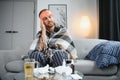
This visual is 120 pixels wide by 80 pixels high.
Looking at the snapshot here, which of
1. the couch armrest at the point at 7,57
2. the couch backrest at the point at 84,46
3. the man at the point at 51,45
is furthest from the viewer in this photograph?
the couch backrest at the point at 84,46

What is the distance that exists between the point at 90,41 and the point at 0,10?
3300mm

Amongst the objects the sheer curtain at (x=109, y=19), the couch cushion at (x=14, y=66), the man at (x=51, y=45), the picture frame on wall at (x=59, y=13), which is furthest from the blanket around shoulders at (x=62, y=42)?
the picture frame on wall at (x=59, y=13)

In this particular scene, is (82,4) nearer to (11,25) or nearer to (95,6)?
(95,6)

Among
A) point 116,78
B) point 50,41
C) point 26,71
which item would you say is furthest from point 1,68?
point 116,78

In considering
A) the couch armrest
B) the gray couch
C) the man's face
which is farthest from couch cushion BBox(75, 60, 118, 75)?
the couch armrest

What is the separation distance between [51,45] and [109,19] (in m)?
1.96

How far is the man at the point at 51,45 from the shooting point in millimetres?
2400

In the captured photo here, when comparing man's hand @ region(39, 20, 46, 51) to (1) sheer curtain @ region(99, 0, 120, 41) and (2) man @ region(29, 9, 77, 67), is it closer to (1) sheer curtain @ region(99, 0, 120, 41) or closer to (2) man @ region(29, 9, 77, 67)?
(2) man @ region(29, 9, 77, 67)

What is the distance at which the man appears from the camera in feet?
7.88

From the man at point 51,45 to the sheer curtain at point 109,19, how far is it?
5.37 feet

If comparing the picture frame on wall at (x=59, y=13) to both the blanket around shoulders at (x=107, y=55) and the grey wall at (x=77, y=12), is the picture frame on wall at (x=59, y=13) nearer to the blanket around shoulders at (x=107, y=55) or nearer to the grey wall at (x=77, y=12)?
the grey wall at (x=77, y=12)

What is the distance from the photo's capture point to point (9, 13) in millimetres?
5637

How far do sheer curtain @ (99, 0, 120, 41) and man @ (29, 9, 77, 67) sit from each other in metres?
1.64

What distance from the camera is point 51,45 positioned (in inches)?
104
